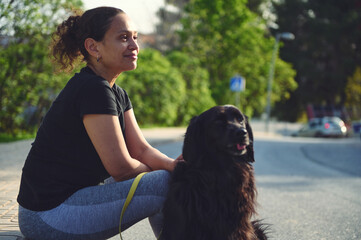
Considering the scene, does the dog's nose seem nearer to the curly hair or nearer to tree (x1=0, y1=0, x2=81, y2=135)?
the curly hair

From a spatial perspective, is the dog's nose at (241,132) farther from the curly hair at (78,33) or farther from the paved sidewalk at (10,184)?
the curly hair at (78,33)

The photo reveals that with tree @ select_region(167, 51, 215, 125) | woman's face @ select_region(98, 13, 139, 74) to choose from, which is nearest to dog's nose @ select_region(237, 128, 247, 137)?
woman's face @ select_region(98, 13, 139, 74)

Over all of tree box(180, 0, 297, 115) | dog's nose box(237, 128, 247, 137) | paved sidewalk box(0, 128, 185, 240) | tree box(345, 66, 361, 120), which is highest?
tree box(180, 0, 297, 115)

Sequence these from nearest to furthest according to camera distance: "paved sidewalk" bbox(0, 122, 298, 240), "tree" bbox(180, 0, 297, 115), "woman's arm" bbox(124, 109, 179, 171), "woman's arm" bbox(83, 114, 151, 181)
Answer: "woman's arm" bbox(83, 114, 151, 181) < "woman's arm" bbox(124, 109, 179, 171) < "paved sidewalk" bbox(0, 122, 298, 240) < "tree" bbox(180, 0, 297, 115)

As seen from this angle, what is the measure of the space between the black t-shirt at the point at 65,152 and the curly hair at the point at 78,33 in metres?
0.27

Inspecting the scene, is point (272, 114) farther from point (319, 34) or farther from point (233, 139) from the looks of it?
point (233, 139)

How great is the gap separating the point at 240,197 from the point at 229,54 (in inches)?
1076

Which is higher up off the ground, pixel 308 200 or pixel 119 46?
pixel 119 46

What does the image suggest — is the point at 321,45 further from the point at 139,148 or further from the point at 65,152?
the point at 65,152

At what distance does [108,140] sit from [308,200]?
3.93 meters

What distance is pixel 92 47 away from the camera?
8.27ft

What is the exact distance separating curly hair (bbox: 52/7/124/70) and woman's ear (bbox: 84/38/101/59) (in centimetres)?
3

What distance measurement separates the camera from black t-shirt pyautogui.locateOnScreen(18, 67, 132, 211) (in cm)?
231

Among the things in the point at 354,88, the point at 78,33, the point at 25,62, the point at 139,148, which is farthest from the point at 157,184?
the point at 354,88
